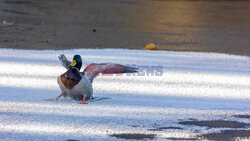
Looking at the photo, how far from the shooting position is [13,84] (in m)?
3.95

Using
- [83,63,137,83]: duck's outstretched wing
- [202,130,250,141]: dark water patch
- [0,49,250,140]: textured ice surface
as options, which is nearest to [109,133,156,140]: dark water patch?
[0,49,250,140]: textured ice surface

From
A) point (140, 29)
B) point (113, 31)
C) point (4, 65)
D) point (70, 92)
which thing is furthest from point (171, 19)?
point (70, 92)

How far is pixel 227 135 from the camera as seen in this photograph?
2803mm

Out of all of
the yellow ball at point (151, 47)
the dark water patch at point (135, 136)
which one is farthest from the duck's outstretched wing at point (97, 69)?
the yellow ball at point (151, 47)

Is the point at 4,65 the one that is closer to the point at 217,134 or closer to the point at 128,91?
the point at 128,91

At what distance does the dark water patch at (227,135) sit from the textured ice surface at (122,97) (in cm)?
8

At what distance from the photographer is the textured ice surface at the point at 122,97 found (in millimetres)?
2805

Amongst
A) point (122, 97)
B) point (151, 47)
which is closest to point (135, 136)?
point (122, 97)

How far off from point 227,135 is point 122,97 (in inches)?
43.5

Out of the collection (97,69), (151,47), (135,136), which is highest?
(151,47)

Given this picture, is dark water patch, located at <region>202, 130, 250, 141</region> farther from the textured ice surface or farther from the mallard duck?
the mallard duck

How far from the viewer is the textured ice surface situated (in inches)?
110

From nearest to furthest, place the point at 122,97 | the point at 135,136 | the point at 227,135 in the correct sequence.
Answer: the point at 135,136
the point at 227,135
the point at 122,97

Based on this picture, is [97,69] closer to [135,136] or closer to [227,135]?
[135,136]
